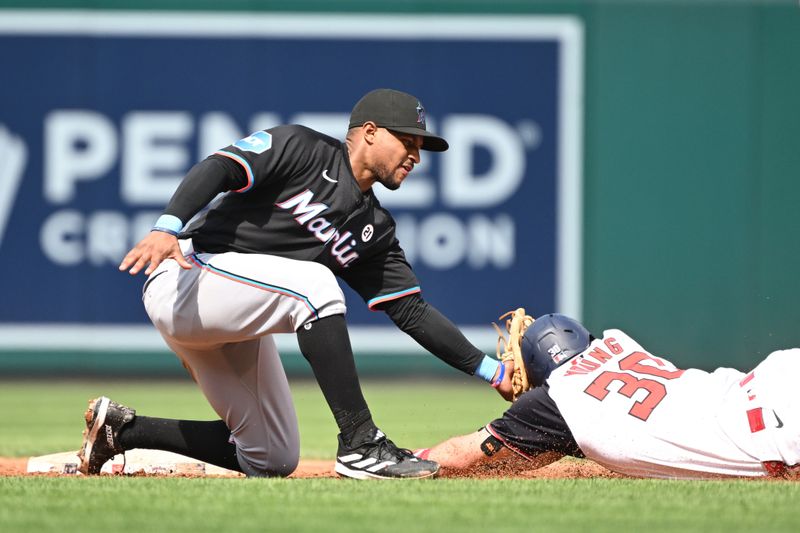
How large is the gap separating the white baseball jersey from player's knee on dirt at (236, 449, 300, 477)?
944mm

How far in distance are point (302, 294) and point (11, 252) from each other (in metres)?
5.47

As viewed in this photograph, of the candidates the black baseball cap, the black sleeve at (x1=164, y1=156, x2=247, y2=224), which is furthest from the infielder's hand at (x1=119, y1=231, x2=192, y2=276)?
the black baseball cap

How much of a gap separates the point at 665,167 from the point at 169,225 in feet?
19.6

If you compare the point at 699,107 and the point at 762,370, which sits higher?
the point at 699,107

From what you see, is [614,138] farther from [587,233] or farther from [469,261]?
[469,261]

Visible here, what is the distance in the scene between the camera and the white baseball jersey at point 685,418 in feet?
10.8

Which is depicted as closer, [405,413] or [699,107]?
[405,413]

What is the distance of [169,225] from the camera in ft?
11.0

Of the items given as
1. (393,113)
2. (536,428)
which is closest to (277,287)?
(393,113)

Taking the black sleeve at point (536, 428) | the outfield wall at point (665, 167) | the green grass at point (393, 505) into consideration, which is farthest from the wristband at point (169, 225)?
the outfield wall at point (665, 167)

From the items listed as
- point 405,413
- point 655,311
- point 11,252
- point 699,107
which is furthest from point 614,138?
point 11,252

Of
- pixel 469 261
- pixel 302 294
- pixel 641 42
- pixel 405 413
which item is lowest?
pixel 405 413

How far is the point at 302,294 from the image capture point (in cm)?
344

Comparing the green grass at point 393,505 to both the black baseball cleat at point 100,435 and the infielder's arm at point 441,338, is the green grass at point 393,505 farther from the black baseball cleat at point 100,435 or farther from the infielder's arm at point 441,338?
the infielder's arm at point 441,338
